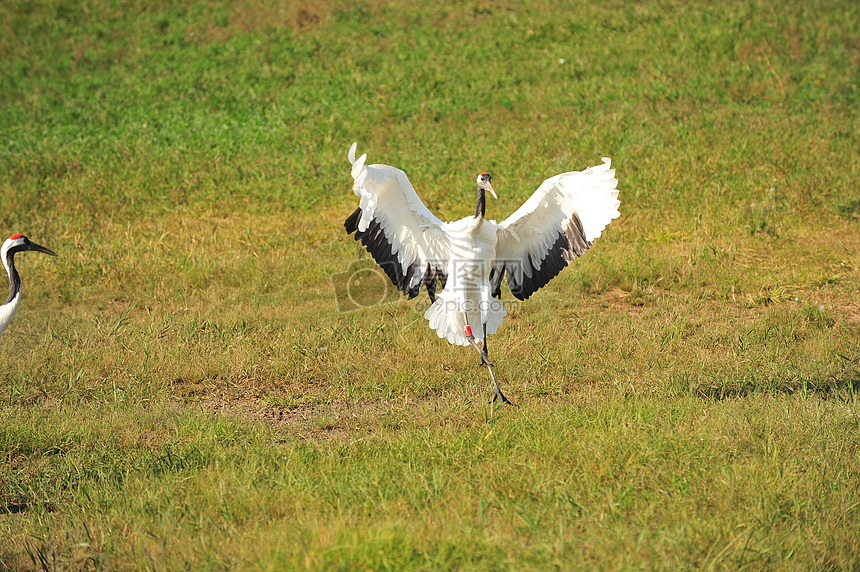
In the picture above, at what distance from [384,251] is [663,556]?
3177 mm

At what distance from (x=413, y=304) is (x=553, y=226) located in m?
2.07

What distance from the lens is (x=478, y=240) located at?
5543 millimetres

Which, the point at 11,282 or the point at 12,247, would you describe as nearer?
the point at 11,282

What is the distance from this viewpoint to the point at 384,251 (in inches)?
225

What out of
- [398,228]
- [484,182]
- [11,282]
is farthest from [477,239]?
[11,282]

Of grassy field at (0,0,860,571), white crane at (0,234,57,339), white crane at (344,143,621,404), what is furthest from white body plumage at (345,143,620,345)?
white crane at (0,234,57,339)

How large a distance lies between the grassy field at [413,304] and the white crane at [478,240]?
1.52ft

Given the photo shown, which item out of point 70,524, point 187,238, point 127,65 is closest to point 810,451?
point 70,524

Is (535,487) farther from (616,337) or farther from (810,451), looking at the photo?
(616,337)

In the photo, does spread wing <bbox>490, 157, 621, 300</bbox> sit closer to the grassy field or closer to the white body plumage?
the white body plumage

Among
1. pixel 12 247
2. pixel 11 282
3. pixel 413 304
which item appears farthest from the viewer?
pixel 413 304

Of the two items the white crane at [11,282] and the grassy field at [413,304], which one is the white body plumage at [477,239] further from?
the white crane at [11,282]

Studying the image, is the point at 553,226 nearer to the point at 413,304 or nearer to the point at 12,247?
the point at 413,304

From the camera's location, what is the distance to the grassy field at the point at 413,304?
358cm
